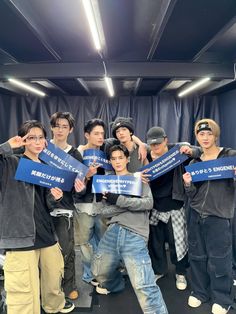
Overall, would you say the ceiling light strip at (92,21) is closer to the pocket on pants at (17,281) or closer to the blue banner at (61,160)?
the blue banner at (61,160)

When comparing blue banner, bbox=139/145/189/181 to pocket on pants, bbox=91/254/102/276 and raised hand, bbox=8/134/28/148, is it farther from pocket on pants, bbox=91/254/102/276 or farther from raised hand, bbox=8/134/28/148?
raised hand, bbox=8/134/28/148

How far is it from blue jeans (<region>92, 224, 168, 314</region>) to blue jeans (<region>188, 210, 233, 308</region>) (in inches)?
18.7

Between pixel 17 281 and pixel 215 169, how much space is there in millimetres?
1601

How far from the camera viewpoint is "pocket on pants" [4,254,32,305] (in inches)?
67.4

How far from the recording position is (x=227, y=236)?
2002 millimetres

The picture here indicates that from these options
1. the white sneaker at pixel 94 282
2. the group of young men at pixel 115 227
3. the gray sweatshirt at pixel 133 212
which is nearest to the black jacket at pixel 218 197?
the group of young men at pixel 115 227

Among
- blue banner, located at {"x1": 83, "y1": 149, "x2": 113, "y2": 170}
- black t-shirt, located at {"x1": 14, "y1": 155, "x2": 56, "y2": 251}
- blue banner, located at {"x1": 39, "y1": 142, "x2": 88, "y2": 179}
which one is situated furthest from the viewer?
blue banner, located at {"x1": 83, "y1": 149, "x2": 113, "y2": 170}

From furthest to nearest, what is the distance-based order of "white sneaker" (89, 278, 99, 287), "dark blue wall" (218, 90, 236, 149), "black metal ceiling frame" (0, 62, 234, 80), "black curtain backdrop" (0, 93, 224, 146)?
1. "black curtain backdrop" (0, 93, 224, 146)
2. "dark blue wall" (218, 90, 236, 149)
3. "black metal ceiling frame" (0, 62, 234, 80)
4. "white sneaker" (89, 278, 99, 287)

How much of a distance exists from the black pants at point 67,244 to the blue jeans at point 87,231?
0.16 m

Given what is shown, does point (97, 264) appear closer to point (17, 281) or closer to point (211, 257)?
point (17, 281)

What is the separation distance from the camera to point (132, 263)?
1.88 metres

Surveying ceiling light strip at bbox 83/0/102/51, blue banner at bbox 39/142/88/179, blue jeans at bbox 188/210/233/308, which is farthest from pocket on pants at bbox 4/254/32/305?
ceiling light strip at bbox 83/0/102/51

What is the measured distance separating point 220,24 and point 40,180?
1.83 metres

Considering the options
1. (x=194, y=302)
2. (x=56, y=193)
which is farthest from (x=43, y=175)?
(x=194, y=302)
